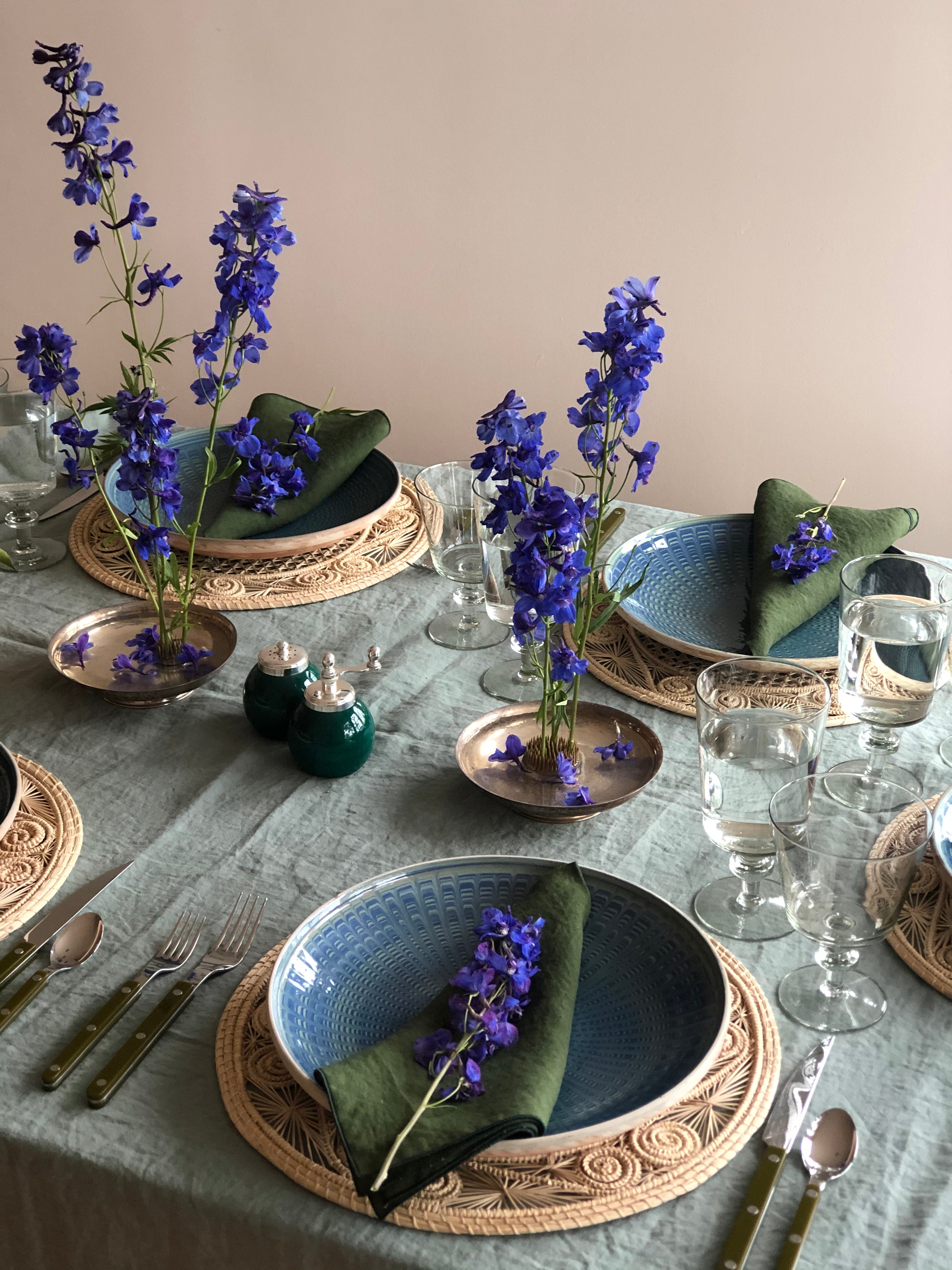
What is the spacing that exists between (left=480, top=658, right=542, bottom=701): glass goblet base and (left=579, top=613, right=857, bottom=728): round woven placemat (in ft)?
0.22

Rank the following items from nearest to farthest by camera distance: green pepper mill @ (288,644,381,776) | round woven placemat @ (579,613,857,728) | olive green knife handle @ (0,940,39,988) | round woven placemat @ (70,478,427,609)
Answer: olive green knife handle @ (0,940,39,988)
green pepper mill @ (288,644,381,776)
round woven placemat @ (579,613,857,728)
round woven placemat @ (70,478,427,609)

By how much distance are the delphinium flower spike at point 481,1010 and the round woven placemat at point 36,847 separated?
377mm

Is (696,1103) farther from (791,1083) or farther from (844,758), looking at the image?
(844,758)

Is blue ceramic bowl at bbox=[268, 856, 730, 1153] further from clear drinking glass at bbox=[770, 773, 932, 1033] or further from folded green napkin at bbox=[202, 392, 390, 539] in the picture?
folded green napkin at bbox=[202, 392, 390, 539]

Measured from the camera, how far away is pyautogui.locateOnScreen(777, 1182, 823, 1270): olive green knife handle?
70cm

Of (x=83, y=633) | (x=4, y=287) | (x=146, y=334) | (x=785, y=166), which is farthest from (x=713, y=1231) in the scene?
(x=4, y=287)

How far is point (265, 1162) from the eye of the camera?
768 millimetres

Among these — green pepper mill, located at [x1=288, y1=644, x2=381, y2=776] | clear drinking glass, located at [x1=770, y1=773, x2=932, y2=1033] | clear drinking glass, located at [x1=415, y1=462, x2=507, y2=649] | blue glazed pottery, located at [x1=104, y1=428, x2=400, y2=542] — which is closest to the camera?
clear drinking glass, located at [x1=770, y1=773, x2=932, y2=1033]

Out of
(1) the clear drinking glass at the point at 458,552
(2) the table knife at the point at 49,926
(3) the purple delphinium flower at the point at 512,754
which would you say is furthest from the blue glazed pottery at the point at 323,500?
(2) the table knife at the point at 49,926

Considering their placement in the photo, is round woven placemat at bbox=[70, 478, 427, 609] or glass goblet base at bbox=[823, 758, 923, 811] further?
round woven placemat at bbox=[70, 478, 427, 609]

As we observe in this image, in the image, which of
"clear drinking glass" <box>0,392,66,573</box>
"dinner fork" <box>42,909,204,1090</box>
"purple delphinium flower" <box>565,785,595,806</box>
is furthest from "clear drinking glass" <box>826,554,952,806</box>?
"clear drinking glass" <box>0,392,66,573</box>

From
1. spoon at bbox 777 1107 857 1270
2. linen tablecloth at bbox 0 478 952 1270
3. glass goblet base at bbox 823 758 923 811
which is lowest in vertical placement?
linen tablecloth at bbox 0 478 952 1270

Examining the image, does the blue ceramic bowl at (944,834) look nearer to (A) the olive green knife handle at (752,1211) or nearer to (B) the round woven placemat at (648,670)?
(B) the round woven placemat at (648,670)

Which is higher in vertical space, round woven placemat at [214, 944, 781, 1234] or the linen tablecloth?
round woven placemat at [214, 944, 781, 1234]
